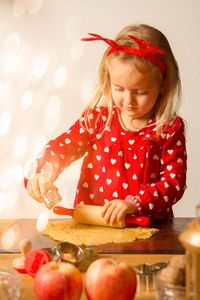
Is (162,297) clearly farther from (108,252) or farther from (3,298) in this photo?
(108,252)

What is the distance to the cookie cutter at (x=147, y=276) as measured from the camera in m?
0.97

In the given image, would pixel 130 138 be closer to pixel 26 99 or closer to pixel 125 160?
pixel 125 160

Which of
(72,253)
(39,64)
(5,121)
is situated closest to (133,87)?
(72,253)

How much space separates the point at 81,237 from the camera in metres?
1.32

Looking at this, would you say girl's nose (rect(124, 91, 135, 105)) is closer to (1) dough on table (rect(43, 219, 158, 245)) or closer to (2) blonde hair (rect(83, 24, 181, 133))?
(2) blonde hair (rect(83, 24, 181, 133))

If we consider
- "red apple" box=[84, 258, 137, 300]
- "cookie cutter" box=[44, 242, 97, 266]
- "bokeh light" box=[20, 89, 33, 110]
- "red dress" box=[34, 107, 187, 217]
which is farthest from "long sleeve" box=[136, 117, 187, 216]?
"bokeh light" box=[20, 89, 33, 110]

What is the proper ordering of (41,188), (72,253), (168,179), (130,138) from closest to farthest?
(72,253), (41,188), (168,179), (130,138)

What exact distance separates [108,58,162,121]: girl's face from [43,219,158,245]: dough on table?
439 mm

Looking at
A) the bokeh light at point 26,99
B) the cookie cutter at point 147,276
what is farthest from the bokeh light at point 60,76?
the cookie cutter at point 147,276

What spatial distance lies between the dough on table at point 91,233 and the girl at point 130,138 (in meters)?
0.09

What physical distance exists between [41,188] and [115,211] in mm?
237

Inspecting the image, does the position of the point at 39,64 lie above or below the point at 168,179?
above

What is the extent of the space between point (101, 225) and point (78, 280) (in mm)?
557

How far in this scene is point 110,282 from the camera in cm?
87
